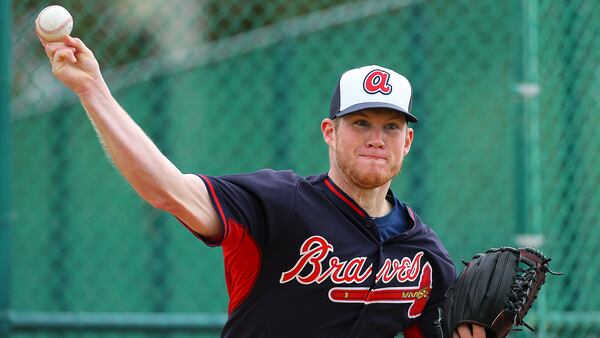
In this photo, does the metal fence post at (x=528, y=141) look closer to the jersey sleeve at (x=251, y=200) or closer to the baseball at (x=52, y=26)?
the jersey sleeve at (x=251, y=200)

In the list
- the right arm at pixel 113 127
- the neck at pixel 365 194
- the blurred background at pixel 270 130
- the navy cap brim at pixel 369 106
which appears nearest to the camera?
the right arm at pixel 113 127

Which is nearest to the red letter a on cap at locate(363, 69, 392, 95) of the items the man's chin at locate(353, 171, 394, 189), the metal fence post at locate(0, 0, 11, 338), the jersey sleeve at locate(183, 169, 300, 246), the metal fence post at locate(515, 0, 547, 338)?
the man's chin at locate(353, 171, 394, 189)

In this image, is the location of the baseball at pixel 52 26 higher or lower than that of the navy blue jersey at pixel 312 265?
higher

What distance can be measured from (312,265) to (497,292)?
24.0 inches

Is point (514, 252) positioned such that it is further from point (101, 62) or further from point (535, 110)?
point (101, 62)

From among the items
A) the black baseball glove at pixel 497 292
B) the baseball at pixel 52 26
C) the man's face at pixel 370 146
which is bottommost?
the black baseball glove at pixel 497 292

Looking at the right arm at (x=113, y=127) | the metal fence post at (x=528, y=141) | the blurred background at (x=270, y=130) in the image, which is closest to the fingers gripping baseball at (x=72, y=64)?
the right arm at (x=113, y=127)

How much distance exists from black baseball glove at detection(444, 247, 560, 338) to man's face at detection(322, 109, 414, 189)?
0.44 meters

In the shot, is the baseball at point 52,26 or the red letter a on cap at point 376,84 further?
the red letter a on cap at point 376,84

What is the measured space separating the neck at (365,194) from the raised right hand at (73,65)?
106 cm

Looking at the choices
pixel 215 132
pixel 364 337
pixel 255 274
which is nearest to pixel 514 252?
pixel 364 337

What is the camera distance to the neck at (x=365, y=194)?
11.3 ft

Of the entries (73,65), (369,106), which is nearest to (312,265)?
(369,106)

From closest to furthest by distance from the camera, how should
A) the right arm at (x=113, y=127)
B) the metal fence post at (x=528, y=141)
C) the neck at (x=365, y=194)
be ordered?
the right arm at (x=113, y=127)
the neck at (x=365, y=194)
the metal fence post at (x=528, y=141)
